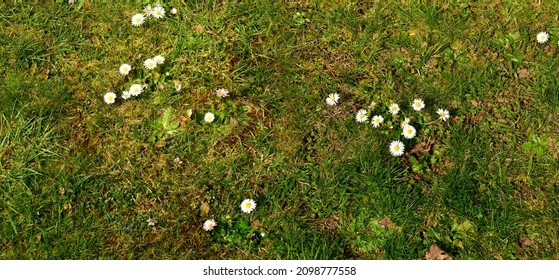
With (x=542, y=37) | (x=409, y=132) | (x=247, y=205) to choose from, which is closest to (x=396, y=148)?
(x=409, y=132)

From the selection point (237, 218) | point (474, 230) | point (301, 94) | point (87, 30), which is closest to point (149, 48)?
point (87, 30)

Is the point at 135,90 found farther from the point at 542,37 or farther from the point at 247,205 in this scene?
the point at 542,37

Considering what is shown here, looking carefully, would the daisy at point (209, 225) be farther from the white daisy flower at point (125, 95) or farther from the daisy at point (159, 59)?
the daisy at point (159, 59)

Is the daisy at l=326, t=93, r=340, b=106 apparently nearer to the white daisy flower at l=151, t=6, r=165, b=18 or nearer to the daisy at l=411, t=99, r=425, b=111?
the daisy at l=411, t=99, r=425, b=111

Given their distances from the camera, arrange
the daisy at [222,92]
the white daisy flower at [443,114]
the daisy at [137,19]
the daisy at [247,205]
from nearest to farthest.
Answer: the daisy at [247,205] < the white daisy flower at [443,114] < the daisy at [222,92] < the daisy at [137,19]

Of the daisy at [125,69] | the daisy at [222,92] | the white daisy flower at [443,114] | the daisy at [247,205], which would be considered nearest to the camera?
the daisy at [247,205]

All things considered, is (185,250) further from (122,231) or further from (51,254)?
(51,254)

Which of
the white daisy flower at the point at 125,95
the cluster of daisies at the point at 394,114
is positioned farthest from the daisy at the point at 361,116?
the white daisy flower at the point at 125,95
